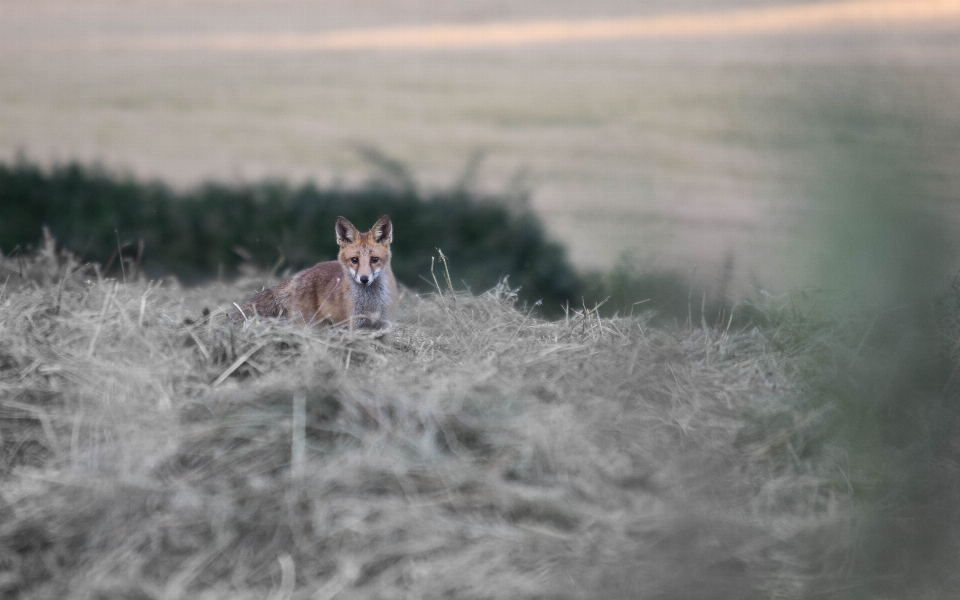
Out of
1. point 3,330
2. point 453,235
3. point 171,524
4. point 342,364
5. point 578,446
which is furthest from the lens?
point 453,235

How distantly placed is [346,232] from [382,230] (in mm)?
255

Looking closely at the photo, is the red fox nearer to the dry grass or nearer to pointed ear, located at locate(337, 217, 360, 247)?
pointed ear, located at locate(337, 217, 360, 247)

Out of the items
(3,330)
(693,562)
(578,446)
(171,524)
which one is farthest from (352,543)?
(3,330)

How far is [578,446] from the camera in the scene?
2553 millimetres

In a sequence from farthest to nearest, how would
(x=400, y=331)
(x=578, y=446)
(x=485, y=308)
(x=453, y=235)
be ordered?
(x=453, y=235) → (x=485, y=308) → (x=400, y=331) → (x=578, y=446)

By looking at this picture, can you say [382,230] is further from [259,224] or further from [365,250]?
[259,224]

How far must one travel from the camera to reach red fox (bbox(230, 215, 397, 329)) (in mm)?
5059

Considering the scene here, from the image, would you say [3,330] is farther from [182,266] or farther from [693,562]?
[182,266]

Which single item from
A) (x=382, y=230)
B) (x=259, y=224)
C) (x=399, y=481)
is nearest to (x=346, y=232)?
(x=382, y=230)

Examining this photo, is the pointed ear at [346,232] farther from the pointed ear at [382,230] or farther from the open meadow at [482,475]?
the open meadow at [482,475]

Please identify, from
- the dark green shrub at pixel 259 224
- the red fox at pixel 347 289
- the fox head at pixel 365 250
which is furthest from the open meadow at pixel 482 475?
the dark green shrub at pixel 259 224

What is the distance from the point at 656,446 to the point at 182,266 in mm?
9315

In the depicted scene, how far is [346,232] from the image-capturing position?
5.54 metres

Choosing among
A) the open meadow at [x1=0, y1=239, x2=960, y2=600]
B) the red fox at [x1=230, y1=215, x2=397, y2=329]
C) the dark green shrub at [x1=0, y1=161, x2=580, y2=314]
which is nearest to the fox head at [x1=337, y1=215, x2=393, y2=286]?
the red fox at [x1=230, y1=215, x2=397, y2=329]
